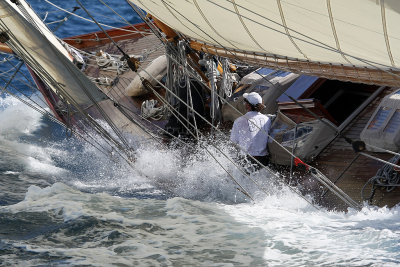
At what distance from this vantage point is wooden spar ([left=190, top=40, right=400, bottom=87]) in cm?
641

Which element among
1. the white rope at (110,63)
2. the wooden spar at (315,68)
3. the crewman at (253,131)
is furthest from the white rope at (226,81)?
the white rope at (110,63)

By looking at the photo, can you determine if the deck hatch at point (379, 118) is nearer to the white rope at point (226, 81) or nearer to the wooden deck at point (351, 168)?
the wooden deck at point (351, 168)

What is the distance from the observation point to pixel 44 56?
7371 millimetres

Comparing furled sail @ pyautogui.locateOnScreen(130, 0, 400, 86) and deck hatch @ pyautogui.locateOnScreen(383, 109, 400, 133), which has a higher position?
furled sail @ pyautogui.locateOnScreen(130, 0, 400, 86)

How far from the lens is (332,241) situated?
6.15 metres

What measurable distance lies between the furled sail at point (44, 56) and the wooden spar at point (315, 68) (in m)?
1.60

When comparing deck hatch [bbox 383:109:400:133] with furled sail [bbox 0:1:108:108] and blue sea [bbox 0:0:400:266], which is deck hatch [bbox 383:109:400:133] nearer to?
blue sea [bbox 0:0:400:266]

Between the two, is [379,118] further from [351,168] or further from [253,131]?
[253,131]

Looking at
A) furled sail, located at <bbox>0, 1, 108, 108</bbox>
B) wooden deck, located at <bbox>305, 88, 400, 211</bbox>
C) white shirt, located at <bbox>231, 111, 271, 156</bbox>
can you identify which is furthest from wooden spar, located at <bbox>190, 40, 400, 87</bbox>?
furled sail, located at <bbox>0, 1, 108, 108</bbox>

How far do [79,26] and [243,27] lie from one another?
398 inches

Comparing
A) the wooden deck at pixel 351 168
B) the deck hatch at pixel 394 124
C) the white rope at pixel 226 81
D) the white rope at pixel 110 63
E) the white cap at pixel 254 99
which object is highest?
the white rope at pixel 110 63

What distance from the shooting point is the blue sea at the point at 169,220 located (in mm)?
5871

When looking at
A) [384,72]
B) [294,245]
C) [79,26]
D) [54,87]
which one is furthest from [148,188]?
[79,26]

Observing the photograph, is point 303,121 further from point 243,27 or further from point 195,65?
point 195,65
